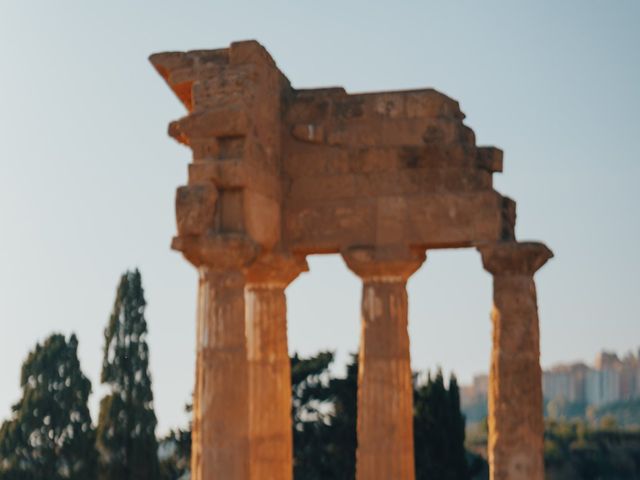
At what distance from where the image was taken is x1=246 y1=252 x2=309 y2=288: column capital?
101ft

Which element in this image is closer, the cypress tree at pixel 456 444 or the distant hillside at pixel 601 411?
the cypress tree at pixel 456 444

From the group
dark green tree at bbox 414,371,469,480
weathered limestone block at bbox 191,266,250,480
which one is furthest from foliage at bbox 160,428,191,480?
weathered limestone block at bbox 191,266,250,480

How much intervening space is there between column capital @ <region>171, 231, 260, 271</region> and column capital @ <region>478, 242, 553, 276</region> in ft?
17.5

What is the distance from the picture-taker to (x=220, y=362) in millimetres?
27578

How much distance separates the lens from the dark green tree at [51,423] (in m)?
60.9

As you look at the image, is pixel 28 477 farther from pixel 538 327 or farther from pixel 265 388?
pixel 538 327

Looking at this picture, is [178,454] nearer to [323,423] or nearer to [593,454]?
[323,423]

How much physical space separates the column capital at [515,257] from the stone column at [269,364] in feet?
15.2

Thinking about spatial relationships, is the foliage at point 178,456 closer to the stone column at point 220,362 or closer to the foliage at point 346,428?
the foliage at point 346,428

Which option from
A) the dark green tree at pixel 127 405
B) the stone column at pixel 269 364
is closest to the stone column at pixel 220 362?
the stone column at pixel 269 364

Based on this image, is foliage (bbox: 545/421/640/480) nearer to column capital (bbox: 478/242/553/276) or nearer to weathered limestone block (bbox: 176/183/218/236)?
column capital (bbox: 478/242/553/276)

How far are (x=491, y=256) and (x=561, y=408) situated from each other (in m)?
175

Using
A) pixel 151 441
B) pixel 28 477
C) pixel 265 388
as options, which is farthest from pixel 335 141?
pixel 28 477

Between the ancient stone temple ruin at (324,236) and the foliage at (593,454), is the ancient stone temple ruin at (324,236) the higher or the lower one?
the higher one
